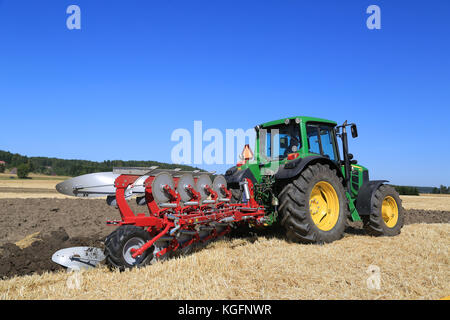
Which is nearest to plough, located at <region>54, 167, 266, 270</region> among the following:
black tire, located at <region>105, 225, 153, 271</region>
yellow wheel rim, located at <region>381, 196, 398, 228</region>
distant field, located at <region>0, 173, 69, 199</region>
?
black tire, located at <region>105, 225, 153, 271</region>

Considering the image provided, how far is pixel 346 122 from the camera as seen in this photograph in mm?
6457

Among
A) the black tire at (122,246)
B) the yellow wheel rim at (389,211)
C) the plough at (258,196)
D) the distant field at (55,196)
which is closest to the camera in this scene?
the black tire at (122,246)

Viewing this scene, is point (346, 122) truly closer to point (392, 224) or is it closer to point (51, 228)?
point (392, 224)

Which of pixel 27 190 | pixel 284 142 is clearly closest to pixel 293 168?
pixel 284 142

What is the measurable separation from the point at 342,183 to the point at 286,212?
1.89m

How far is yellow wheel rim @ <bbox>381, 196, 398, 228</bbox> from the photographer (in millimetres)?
6770

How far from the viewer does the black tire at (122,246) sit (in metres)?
3.63

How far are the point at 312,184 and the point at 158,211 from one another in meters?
2.57

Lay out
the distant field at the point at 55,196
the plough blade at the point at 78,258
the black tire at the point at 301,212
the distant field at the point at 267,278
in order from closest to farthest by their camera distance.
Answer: the distant field at the point at 267,278 < the plough blade at the point at 78,258 < the black tire at the point at 301,212 < the distant field at the point at 55,196

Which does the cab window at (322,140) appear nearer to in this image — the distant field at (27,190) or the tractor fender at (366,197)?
the tractor fender at (366,197)

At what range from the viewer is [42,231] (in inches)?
263

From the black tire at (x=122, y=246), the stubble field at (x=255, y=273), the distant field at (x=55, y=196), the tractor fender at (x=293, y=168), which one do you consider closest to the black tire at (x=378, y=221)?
the stubble field at (x=255, y=273)

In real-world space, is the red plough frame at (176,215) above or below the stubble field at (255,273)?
above
